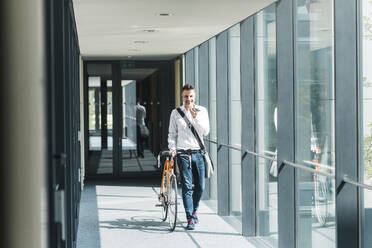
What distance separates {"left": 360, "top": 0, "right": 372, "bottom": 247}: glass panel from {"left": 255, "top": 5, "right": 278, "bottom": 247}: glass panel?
2109 millimetres

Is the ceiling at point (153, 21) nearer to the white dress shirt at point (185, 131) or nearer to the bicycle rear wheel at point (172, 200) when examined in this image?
the white dress shirt at point (185, 131)

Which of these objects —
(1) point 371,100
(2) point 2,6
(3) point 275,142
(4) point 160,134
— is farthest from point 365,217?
(4) point 160,134

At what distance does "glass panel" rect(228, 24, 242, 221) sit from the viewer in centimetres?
781

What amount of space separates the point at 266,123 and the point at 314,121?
1.41 meters

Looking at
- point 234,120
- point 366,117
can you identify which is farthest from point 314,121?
point 234,120

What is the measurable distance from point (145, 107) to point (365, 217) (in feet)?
28.5

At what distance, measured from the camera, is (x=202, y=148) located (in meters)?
6.72

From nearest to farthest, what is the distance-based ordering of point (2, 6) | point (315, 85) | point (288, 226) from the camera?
point (2, 6) → point (315, 85) → point (288, 226)

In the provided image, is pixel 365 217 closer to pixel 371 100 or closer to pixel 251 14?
pixel 371 100

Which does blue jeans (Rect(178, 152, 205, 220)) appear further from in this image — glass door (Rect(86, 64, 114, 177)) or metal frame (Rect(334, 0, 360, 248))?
glass door (Rect(86, 64, 114, 177))

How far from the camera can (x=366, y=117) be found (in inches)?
149

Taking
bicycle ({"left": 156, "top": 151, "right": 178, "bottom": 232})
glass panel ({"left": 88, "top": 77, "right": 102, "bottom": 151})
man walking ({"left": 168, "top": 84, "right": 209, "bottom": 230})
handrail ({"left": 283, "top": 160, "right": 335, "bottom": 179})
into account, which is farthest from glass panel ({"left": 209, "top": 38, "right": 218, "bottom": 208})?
handrail ({"left": 283, "top": 160, "right": 335, "bottom": 179})

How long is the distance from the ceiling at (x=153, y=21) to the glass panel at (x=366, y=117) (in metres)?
1.86

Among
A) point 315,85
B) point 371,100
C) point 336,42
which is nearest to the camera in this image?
point 371,100
